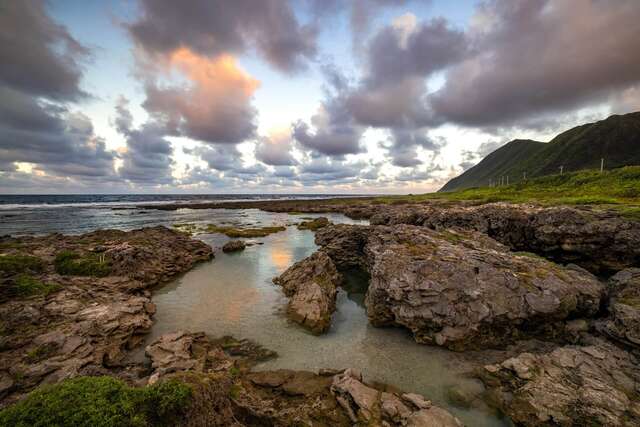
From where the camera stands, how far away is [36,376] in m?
12.4

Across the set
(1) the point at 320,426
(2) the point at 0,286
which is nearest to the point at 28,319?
(2) the point at 0,286

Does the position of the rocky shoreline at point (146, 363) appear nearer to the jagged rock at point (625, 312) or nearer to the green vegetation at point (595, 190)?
the jagged rock at point (625, 312)

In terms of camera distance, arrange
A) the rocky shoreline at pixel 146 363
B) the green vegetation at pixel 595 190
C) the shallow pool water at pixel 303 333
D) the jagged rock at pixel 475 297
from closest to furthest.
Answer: the rocky shoreline at pixel 146 363, the shallow pool water at pixel 303 333, the jagged rock at pixel 475 297, the green vegetation at pixel 595 190

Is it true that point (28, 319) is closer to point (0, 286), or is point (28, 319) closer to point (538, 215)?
point (0, 286)

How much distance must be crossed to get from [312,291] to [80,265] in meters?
25.2

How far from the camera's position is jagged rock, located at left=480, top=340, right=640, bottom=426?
403 inches

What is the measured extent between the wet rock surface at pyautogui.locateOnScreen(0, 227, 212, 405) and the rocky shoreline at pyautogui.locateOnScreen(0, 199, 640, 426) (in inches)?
3.3

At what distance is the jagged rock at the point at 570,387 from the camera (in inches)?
403

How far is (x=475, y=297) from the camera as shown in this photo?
1736 centimetres

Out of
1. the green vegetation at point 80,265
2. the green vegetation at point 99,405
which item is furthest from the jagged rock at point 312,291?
the green vegetation at point 80,265

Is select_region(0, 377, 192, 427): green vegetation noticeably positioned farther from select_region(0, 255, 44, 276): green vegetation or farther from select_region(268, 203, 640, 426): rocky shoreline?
select_region(0, 255, 44, 276): green vegetation

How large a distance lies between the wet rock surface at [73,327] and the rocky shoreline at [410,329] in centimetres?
8

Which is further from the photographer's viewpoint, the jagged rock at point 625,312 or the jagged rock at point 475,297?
the jagged rock at point 475,297

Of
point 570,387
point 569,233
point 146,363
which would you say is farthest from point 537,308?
point 146,363
